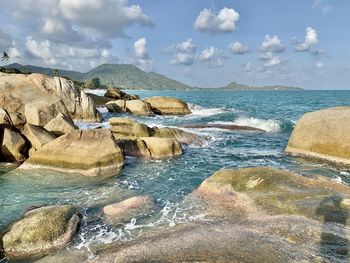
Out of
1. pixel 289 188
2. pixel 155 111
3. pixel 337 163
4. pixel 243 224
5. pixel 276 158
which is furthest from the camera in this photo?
pixel 155 111

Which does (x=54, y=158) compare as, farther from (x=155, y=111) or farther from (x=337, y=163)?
(x=155, y=111)

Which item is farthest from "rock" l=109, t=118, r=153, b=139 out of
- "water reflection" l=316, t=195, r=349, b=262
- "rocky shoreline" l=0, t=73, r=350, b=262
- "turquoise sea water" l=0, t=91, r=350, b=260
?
"water reflection" l=316, t=195, r=349, b=262

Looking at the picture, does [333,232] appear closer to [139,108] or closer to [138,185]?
[138,185]

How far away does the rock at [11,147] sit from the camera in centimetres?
1988

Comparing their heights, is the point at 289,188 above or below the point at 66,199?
above

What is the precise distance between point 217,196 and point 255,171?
87.3 inches

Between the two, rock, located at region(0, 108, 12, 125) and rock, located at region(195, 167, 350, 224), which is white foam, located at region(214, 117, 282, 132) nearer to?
rock, located at region(195, 167, 350, 224)

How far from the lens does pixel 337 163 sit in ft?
68.0

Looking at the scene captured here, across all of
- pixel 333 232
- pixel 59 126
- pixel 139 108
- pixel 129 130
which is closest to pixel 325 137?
pixel 333 232

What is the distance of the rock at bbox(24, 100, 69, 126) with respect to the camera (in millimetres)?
24828

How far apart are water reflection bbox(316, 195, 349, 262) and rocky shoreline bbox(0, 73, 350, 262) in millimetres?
28

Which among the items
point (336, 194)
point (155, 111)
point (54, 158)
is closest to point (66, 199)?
point (54, 158)

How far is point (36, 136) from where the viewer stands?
20.2m

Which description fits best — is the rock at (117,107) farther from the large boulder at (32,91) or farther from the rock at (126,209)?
the rock at (126,209)
